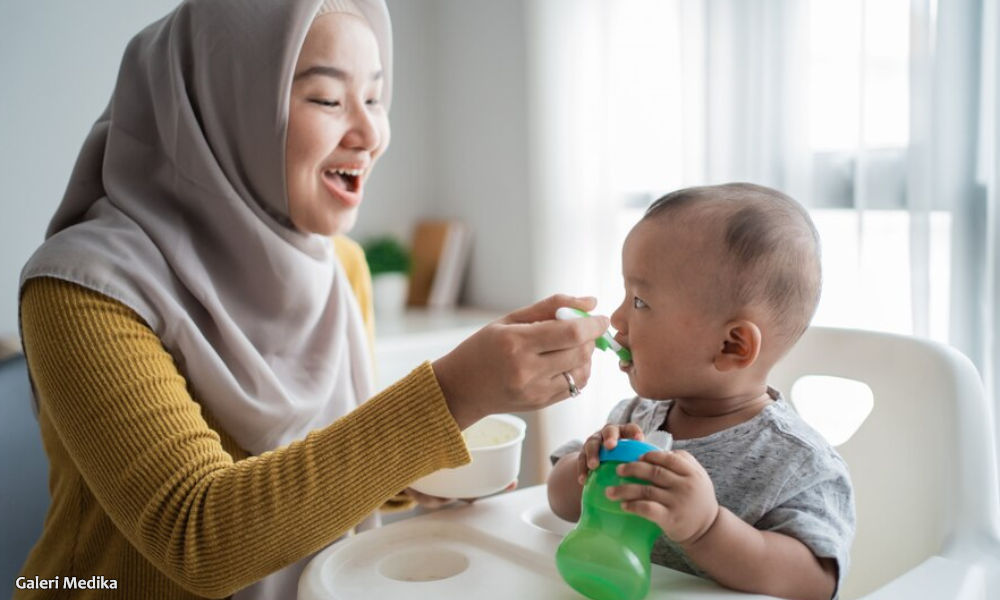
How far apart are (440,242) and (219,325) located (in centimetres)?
181

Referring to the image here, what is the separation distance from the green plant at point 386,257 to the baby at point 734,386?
1.75m

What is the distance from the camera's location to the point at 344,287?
1463 mm

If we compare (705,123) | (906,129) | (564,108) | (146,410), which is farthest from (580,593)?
(564,108)

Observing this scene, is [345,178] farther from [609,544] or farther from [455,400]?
[609,544]

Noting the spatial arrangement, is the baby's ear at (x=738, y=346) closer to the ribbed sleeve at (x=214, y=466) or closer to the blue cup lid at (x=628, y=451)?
the blue cup lid at (x=628, y=451)

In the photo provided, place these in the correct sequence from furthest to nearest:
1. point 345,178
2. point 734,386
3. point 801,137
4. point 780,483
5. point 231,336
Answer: point 801,137, point 345,178, point 231,336, point 734,386, point 780,483

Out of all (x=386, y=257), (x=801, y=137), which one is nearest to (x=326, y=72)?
(x=801, y=137)

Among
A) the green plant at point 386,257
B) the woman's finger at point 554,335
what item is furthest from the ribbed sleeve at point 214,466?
the green plant at point 386,257

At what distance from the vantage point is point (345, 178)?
135cm

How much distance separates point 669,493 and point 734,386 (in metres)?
0.25

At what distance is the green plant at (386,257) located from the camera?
9.05 ft

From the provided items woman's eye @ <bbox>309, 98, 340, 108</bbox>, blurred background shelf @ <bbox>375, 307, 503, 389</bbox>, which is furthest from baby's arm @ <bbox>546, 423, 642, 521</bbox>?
blurred background shelf @ <bbox>375, 307, 503, 389</bbox>

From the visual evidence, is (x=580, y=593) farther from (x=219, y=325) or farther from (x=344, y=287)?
(x=344, y=287)

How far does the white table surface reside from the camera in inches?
35.8
